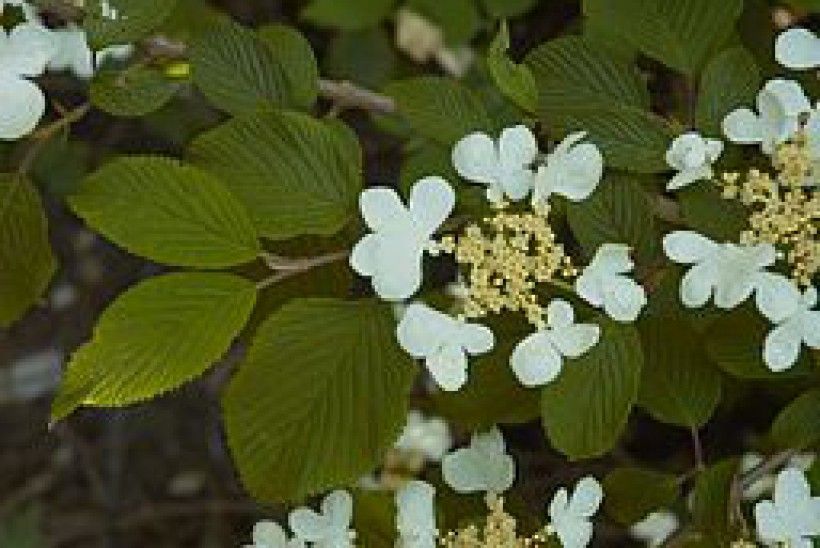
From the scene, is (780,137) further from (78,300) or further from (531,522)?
(78,300)

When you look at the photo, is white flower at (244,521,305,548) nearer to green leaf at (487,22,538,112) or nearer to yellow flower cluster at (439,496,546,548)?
yellow flower cluster at (439,496,546,548)

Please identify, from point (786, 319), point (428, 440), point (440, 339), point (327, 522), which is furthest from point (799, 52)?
point (428, 440)

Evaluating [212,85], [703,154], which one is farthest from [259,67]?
[703,154]

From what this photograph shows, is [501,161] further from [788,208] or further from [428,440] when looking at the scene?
[428,440]

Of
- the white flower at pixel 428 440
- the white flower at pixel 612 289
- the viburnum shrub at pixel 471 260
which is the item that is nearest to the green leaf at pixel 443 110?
the viburnum shrub at pixel 471 260

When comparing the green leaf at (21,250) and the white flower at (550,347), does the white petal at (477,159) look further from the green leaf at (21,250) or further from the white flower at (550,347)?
the green leaf at (21,250)

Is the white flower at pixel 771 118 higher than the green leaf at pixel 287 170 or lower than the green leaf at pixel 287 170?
higher
